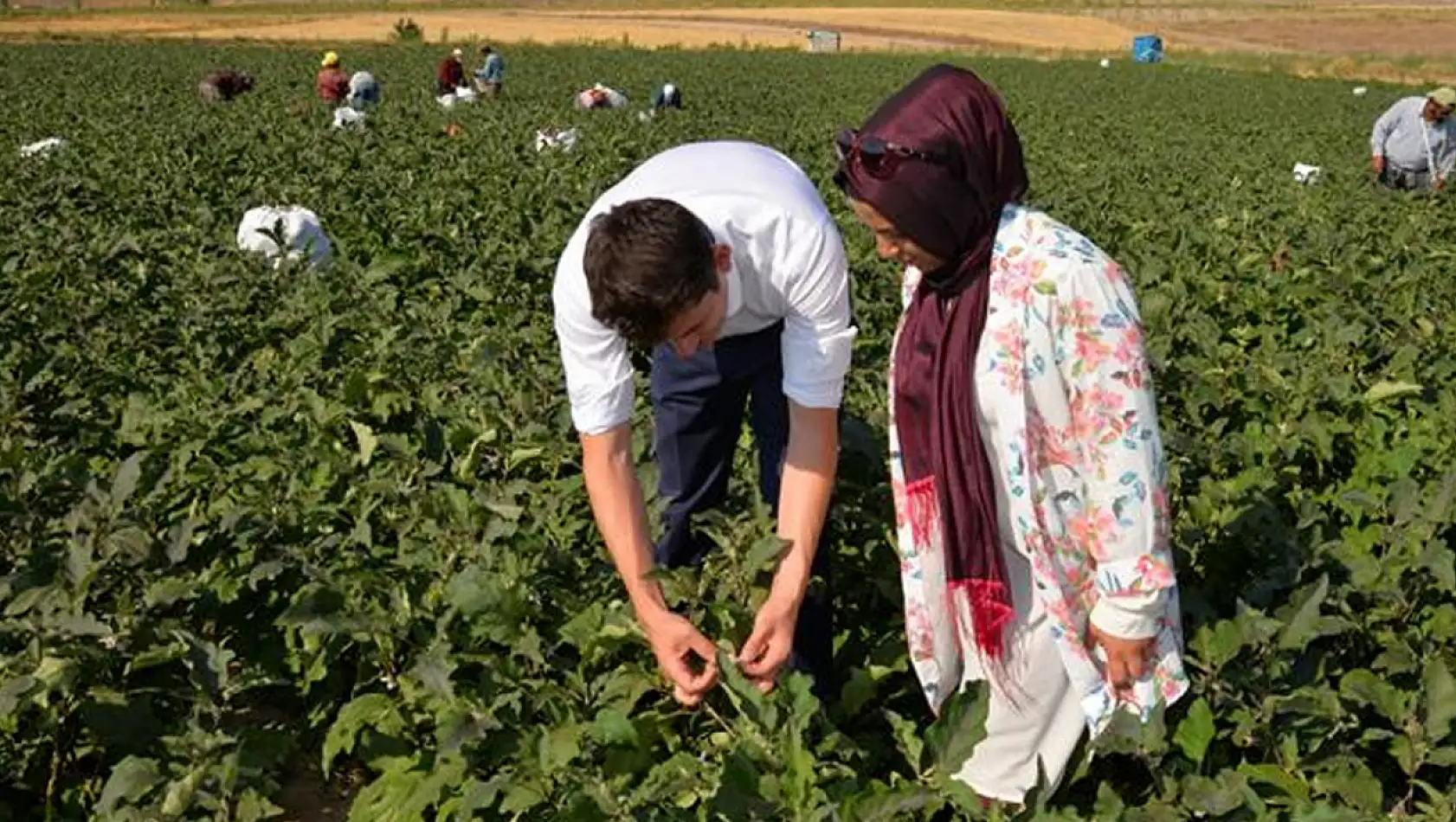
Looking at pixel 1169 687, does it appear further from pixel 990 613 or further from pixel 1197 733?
pixel 990 613

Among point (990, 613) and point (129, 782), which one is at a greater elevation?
point (990, 613)

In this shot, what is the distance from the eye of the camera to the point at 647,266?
2291 millimetres

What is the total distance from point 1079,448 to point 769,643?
0.71m

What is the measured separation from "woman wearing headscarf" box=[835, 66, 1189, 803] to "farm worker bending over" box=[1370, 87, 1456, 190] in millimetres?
8030

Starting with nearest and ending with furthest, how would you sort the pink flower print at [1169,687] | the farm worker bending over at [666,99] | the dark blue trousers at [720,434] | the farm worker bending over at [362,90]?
the pink flower print at [1169,687] < the dark blue trousers at [720,434] < the farm worker bending over at [362,90] < the farm worker bending over at [666,99]

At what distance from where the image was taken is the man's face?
239cm

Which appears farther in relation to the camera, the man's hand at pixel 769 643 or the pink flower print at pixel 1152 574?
the man's hand at pixel 769 643

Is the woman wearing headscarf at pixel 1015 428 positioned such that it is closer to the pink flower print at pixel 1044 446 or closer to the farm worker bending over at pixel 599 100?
the pink flower print at pixel 1044 446

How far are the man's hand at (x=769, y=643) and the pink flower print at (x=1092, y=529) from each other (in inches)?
21.9

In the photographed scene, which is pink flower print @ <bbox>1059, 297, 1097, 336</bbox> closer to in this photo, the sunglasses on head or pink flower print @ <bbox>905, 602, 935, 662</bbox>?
the sunglasses on head

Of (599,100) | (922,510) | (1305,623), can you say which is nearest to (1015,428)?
(922,510)

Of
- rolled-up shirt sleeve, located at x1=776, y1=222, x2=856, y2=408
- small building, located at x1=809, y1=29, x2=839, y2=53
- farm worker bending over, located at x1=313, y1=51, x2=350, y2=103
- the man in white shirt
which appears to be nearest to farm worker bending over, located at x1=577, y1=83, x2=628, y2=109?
farm worker bending over, located at x1=313, y1=51, x2=350, y2=103

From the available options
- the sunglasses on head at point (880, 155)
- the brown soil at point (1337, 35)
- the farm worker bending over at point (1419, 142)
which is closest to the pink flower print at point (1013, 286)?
the sunglasses on head at point (880, 155)

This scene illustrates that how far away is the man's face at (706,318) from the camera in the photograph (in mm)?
2391
